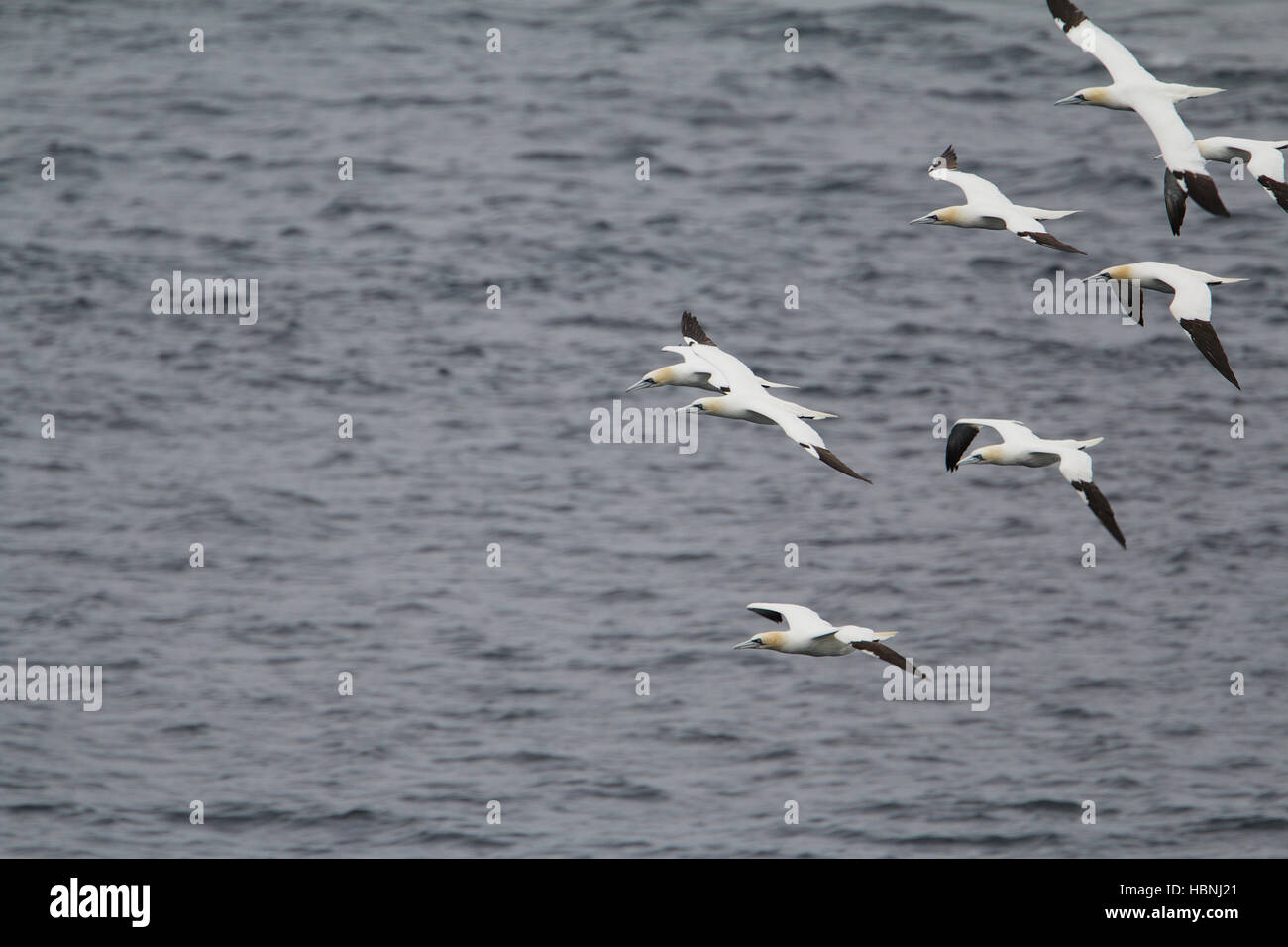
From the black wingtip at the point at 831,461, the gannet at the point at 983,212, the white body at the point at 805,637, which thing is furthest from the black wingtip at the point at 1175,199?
the white body at the point at 805,637

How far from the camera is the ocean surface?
41750mm

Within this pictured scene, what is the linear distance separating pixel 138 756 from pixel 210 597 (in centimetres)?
855

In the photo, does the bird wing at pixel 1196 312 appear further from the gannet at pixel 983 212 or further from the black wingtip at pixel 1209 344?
the gannet at pixel 983 212

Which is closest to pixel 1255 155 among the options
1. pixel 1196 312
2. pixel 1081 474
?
pixel 1196 312

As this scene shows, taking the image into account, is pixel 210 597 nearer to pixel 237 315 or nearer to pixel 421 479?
pixel 421 479

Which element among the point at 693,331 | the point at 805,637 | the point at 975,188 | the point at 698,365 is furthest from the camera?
Result: the point at 693,331

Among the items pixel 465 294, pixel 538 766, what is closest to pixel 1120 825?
pixel 538 766

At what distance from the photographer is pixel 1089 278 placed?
1936 centimetres

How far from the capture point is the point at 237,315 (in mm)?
64500

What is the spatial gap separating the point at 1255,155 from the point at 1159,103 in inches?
50.8

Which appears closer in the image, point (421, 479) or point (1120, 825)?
point (1120, 825)

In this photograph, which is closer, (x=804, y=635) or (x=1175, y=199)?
(x=1175, y=199)

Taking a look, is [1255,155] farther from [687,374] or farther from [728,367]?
[687,374]

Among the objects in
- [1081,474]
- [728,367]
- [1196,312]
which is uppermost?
[728,367]
